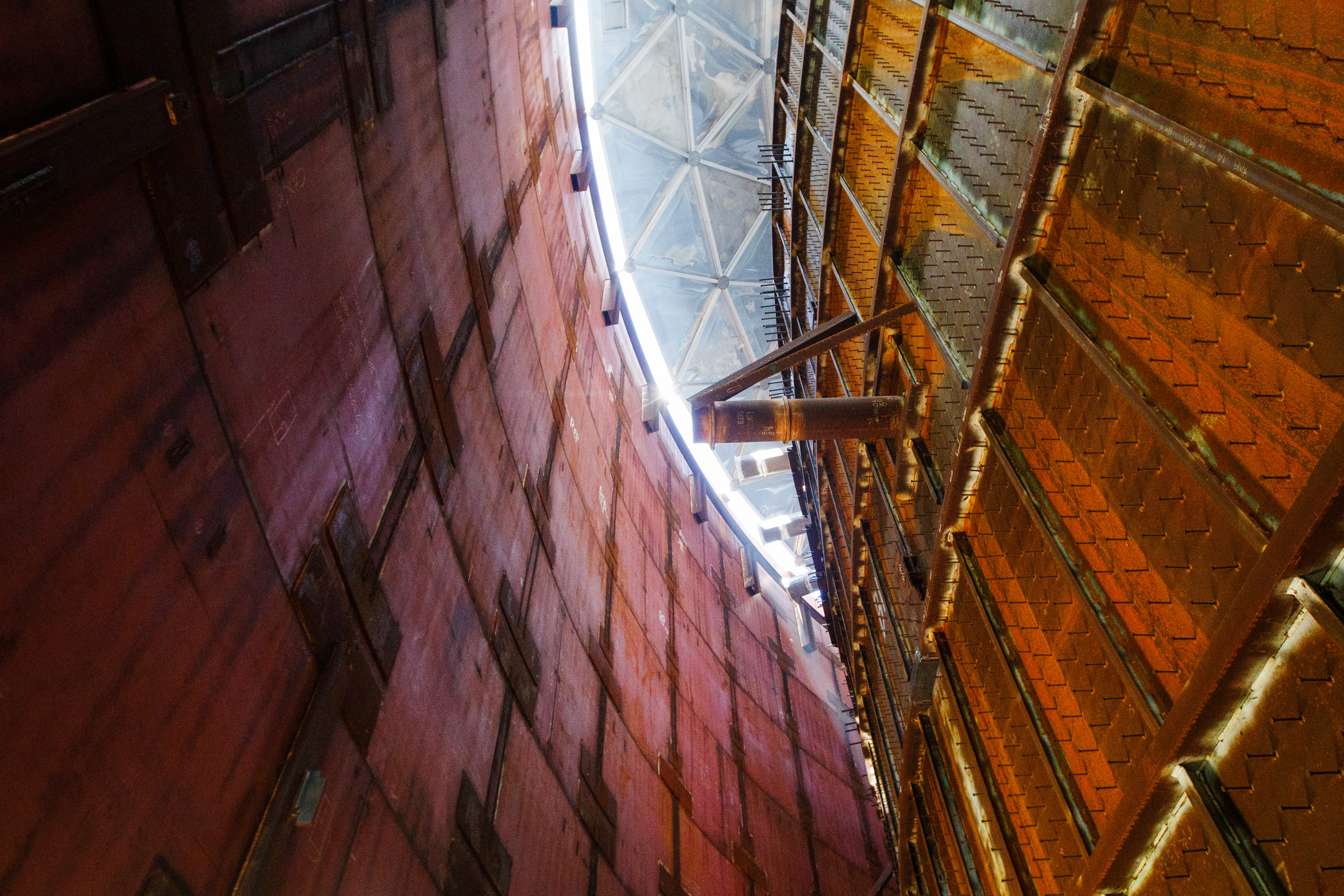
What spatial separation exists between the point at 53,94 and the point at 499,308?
21.3ft

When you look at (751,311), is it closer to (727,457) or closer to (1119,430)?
(727,457)

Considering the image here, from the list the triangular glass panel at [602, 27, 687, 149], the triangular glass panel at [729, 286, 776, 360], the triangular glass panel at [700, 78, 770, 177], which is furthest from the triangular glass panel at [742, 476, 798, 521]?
the triangular glass panel at [602, 27, 687, 149]

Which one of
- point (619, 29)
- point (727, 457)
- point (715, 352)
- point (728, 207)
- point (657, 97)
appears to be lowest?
point (727, 457)

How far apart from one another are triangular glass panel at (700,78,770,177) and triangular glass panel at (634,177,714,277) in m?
1.20

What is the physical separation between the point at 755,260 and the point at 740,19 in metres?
6.84

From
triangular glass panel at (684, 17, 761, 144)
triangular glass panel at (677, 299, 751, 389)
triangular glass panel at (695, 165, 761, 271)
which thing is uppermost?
triangular glass panel at (684, 17, 761, 144)

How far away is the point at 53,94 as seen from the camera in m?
3.04

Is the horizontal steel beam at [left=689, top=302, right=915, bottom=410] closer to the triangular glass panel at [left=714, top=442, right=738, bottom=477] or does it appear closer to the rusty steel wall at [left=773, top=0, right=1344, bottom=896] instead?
the rusty steel wall at [left=773, top=0, right=1344, bottom=896]

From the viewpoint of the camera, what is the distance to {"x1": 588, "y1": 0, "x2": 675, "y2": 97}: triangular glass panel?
21.6 meters

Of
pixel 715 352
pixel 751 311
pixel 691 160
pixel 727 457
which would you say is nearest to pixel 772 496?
pixel 727 457

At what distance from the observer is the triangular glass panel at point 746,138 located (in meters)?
22.7

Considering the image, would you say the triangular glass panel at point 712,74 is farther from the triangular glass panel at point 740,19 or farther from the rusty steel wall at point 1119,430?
the rusty steel wall at point 1119,430

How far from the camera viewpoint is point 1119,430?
465 cm

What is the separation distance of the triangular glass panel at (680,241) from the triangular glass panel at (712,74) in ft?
5.96
